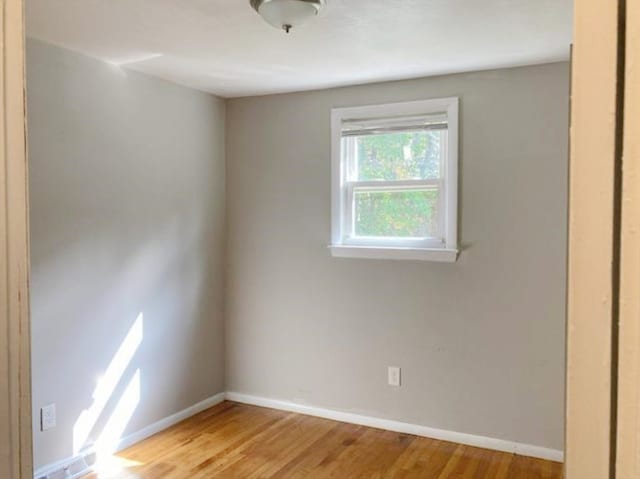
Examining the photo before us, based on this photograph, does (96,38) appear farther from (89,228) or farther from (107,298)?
(107,298)

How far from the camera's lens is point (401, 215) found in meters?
3.45

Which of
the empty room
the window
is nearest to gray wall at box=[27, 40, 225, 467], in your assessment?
the empty room

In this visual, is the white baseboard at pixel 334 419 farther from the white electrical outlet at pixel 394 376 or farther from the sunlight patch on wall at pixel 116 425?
the white electrical outlet at pixel 394 376

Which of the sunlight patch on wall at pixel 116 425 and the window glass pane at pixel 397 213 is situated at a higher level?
the window glass pane at pixel 397 213

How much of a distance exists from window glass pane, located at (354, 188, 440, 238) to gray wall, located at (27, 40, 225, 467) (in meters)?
1.09

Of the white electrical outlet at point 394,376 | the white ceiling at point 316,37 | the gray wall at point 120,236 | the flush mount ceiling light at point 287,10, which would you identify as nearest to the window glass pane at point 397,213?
the white ceiling at point 316,37

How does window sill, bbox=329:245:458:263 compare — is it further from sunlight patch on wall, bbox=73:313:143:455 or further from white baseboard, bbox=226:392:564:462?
sunlight patch on wall, bbox=73:313:143:455

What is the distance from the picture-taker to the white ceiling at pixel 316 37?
2.19 m

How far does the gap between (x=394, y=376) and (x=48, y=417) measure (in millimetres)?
2006

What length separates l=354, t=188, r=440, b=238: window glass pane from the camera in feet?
11.0

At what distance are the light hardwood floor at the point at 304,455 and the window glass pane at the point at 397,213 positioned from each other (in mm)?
1296

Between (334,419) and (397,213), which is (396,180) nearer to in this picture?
(397,213)

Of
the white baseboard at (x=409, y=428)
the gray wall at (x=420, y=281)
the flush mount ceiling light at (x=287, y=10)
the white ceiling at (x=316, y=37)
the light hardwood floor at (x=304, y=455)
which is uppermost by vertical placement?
the white ceiling at (x=316, y=37)

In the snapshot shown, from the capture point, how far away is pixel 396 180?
3455 millimetres
